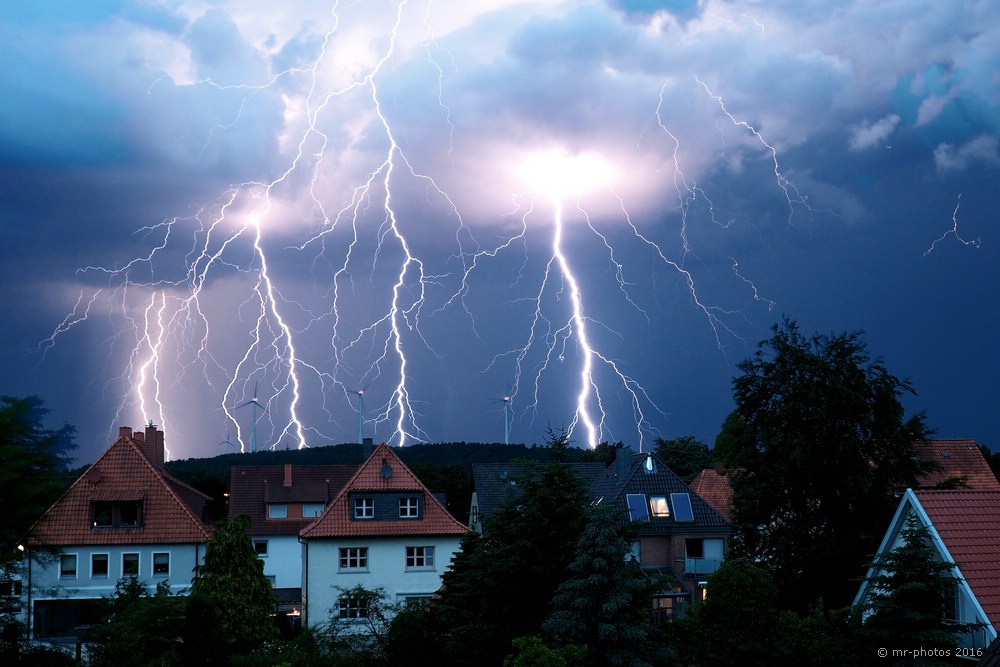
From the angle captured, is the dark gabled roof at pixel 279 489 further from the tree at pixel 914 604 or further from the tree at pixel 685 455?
the tree at pixel 685 455

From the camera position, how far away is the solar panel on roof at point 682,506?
3809cm

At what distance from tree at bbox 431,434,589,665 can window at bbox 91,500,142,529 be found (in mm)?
20977

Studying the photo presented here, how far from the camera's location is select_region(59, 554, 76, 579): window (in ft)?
111

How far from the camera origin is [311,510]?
Answer: 43.8m

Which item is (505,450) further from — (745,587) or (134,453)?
(745,587)

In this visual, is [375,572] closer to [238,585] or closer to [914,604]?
[238,585]

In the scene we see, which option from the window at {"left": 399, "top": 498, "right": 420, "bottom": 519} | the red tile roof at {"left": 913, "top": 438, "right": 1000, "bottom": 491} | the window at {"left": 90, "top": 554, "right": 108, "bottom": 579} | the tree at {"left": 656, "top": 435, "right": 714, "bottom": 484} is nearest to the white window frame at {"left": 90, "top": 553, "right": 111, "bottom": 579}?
the window at {"left": 90, "top": 554, "right": 108, "bottom": 579}

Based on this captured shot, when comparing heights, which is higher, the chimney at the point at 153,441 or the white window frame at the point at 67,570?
the chimney at the point at 153,441

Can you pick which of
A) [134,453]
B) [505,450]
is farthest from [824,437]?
[505,450]

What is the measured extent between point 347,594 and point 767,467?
1338cm

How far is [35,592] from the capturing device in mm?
32281

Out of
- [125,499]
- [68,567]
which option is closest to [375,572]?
[125,499]

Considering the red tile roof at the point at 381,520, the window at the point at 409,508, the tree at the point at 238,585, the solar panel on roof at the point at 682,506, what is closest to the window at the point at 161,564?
the red tile roof at the point at 381,520

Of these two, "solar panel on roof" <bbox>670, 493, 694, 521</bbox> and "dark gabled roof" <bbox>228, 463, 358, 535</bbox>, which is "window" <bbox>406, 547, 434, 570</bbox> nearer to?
"dark gabled roof" <bbox>228, 463, 358, 535</bbox>
